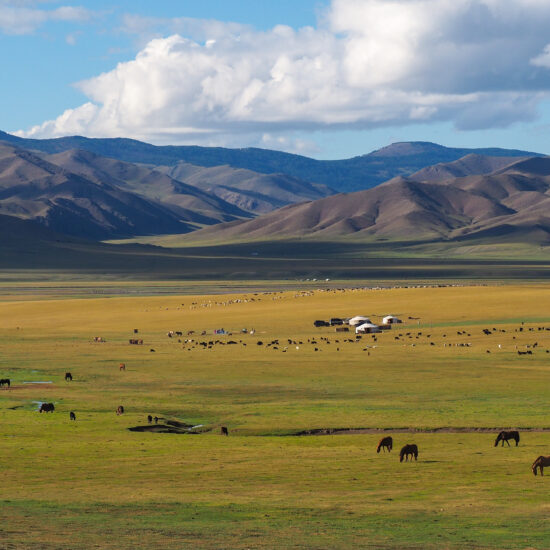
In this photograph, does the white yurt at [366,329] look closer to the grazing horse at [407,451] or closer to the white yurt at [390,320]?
the white yurt at [390,320]

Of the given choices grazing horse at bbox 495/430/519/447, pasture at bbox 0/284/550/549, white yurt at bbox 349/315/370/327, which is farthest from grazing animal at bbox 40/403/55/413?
white yurt at bbox 349/315/370/327

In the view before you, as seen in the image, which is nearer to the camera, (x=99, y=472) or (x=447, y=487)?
(x=447, y=487)

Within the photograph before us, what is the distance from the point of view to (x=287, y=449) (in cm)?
3925

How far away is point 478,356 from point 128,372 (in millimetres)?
25312

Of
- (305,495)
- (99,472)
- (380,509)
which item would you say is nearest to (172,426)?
(99,472)

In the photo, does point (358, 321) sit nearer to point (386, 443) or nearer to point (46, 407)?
point (46, 407)

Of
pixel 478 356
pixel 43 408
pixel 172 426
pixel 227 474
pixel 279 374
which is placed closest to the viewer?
pixel 227 474

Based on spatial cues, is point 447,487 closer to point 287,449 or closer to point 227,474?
point 227,474

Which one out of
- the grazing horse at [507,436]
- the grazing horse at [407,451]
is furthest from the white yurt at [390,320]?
the grazing horse at [407,451]

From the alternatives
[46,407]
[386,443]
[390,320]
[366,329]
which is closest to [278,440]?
[386,443]

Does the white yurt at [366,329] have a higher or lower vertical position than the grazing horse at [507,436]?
higher

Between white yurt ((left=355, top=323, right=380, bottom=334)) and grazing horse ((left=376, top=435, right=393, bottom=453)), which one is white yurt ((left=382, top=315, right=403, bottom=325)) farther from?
grazing horse ((left=376, top=435, right=393, bottom=453))

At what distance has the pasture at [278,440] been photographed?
83.7 feet

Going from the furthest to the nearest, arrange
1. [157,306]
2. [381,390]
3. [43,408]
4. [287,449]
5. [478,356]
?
[157,306], [478,356], [381,390], [43,408], [287,449]
